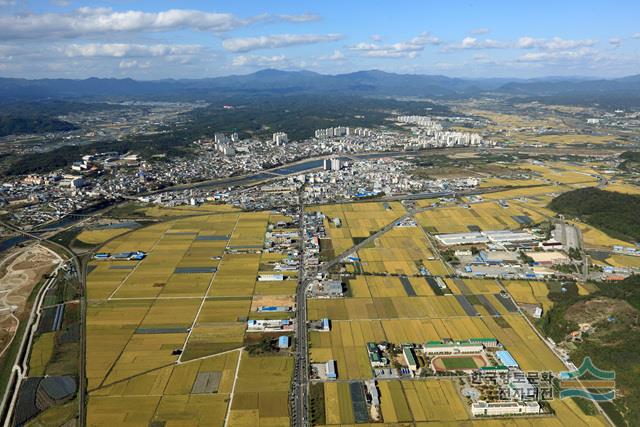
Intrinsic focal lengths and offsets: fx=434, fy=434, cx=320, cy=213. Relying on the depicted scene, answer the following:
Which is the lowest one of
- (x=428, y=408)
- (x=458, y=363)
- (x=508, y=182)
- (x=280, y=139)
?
(x=428, y=408)

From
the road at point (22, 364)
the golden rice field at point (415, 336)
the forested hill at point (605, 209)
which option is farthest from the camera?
the forested hill at point (605, 209)

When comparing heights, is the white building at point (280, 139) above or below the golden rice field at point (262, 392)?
above

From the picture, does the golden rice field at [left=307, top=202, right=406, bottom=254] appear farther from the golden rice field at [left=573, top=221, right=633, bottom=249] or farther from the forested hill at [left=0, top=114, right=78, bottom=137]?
the forested hill at [left=0, top=114, right=78, bottom=137]

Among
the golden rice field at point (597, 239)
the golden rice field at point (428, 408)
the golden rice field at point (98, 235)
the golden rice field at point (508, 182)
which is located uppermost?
the golden rice field at point (508, 182)

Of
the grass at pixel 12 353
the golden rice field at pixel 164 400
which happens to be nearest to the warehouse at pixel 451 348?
the golden rice field at pixel 164 400

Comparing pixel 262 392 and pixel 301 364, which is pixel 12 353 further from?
pixel 301 364

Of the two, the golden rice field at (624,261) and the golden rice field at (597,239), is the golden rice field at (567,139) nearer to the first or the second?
the golden rice field at (597,239)

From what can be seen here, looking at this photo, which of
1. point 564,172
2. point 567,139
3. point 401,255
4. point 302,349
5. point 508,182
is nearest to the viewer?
point 302,349

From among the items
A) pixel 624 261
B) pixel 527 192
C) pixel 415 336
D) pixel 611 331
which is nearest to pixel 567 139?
pixel 527 192
